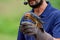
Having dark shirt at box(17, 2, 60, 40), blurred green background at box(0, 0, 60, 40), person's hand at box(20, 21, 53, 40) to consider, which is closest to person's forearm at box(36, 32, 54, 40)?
person's hand at box(20, 21, 53, 40)

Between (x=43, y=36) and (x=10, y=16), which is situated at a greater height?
(x=43, y=36)

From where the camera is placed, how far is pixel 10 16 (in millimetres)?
16875

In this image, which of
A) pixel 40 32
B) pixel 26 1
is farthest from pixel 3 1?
pixel 40 32

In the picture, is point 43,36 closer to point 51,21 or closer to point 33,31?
point 33,31

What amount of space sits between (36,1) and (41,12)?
32 centimetres

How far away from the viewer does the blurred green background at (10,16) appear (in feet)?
48.3

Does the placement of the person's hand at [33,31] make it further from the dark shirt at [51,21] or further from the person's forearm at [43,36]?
the dark shirt at [51,21]

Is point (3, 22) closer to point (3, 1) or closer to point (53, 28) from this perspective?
point (3, 1)

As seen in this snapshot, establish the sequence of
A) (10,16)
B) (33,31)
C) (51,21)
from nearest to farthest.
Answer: (33,31) < (51,21) < (10,16)

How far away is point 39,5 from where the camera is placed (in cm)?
621

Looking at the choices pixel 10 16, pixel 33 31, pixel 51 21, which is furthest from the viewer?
pixel 10 16

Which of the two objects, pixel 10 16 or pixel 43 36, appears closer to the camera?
pixel 43 36

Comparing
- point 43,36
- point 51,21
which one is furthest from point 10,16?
point 43,36

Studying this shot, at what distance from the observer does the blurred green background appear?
14732 mm
